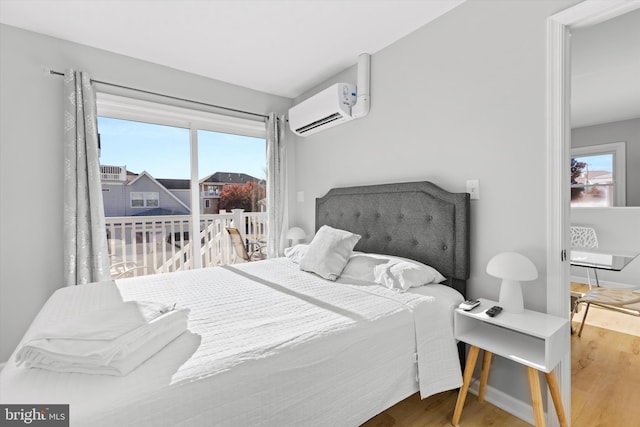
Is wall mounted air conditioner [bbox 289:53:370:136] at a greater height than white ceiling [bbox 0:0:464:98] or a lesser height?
lesser

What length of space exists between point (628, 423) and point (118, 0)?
3875mm

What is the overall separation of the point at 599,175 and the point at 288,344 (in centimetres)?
571

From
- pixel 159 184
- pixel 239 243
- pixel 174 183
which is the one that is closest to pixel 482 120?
pixel 239 243

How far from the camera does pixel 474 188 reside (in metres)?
1.95

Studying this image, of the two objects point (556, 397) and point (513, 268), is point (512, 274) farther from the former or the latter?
point (556, 397)

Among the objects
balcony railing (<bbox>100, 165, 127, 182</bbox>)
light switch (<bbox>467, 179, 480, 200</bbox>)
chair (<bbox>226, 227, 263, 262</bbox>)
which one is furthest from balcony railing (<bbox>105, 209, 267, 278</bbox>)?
light switch (<bbox>467, 179, 480, 200</bbox>)

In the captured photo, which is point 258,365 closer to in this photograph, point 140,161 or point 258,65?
point 258,65

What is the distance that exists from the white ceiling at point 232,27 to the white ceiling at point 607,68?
1.17m

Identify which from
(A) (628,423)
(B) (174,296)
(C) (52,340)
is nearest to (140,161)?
(B) (174,296)

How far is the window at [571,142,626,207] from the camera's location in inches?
175

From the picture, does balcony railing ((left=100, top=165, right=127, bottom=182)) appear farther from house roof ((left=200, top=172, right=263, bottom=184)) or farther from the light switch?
the light switch

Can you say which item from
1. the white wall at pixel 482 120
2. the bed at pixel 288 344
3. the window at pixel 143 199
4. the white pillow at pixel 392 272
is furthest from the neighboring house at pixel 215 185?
the white pillow at pixel 392 272

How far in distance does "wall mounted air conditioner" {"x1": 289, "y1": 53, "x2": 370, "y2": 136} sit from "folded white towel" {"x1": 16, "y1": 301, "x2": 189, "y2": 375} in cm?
222

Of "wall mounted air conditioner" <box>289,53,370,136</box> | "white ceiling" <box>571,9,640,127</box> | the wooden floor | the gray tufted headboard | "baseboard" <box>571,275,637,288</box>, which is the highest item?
"white ceiling" <box>571,9,640,127</box>
